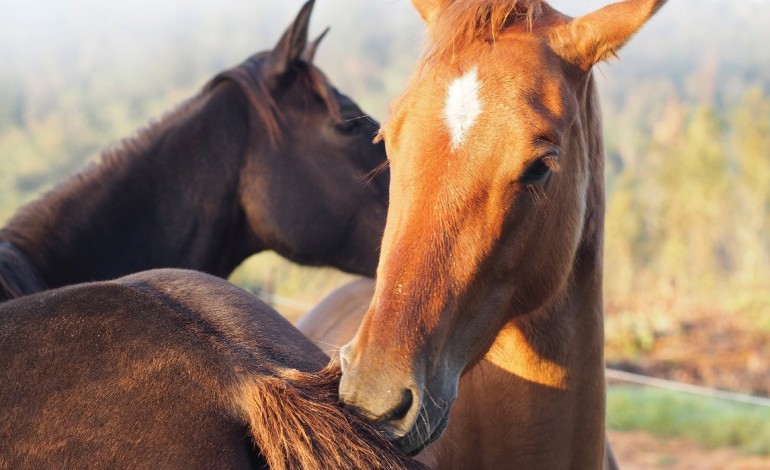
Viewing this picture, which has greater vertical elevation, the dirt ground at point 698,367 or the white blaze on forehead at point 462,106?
the white blaze on forehead at point 462,106

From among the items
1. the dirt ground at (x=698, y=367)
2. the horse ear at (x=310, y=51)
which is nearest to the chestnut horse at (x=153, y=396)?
the horse ear at (x=310, y=51)

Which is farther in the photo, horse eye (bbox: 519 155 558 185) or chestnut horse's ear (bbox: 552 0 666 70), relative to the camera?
chestnut horse's ear (bbox: 552 0 666 70)

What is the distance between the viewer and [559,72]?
213cm

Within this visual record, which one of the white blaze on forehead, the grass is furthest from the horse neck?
the grass

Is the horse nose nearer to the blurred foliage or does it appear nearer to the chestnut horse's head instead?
the chestnut horse's head

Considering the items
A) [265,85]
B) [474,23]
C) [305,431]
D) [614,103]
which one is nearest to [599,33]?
[474,23]

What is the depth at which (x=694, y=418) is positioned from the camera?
8922mm

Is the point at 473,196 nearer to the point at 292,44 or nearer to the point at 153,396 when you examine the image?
the point at 153,396

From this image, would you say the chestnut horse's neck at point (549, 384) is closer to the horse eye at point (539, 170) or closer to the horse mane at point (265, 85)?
the horse eye at point (539, 170)

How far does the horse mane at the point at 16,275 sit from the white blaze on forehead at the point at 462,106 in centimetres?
172

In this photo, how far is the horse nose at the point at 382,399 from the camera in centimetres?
175

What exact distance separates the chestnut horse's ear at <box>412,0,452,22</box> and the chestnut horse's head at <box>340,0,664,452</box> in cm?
23

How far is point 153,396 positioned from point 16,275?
5.48 ft

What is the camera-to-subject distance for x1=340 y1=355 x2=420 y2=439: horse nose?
175 cm
